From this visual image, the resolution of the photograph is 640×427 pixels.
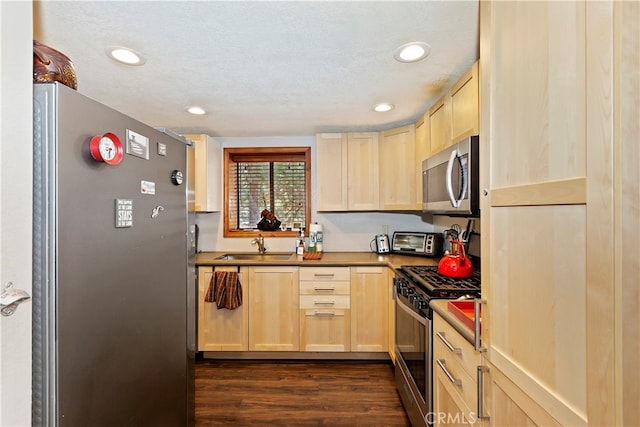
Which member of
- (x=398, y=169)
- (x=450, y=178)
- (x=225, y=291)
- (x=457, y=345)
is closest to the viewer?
(x=457, y=345)

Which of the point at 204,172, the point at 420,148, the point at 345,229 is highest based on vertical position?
the point at 420,148

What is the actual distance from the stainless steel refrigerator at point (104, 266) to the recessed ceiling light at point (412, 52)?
3.75 feet

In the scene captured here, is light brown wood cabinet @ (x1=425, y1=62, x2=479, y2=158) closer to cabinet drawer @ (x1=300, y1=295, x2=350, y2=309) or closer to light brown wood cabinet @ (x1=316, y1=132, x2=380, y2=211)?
light brown wood cabinet @ (x1=316, y1=132, x2=380, y2=211)

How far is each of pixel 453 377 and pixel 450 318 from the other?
24 centimetres

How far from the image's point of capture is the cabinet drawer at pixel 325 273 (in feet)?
8.82

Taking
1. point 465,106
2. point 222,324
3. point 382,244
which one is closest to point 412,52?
point 465,106

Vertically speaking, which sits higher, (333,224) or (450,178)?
(450,178)

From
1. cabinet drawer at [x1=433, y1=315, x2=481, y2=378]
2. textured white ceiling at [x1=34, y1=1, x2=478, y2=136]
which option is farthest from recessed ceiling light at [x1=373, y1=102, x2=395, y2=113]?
cabinet drawer at [x1=433, y1=315, x2=481, y2=378]

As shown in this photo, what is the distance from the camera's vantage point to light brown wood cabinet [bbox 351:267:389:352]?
2.66 meters

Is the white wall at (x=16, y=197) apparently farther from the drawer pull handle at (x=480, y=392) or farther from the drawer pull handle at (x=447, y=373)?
the drawer pull handle at (x=447, y=373)

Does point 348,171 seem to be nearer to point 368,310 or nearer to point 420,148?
point 420,148

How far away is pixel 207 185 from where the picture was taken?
2941mm

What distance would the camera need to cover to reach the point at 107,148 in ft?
2.87

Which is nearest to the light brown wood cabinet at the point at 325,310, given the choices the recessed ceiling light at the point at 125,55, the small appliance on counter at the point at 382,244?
the small appliance on counter at the point at 382,244
